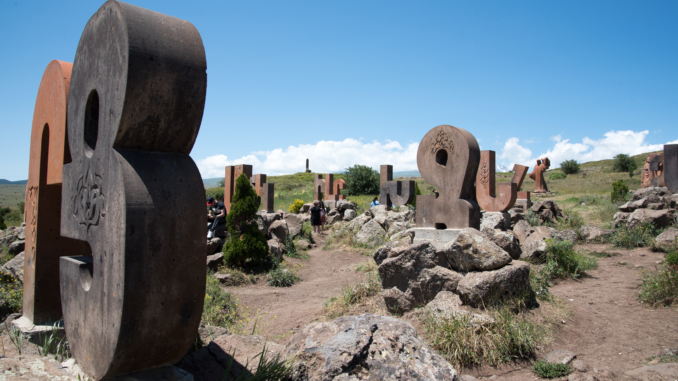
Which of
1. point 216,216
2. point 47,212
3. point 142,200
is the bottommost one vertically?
point 216,216

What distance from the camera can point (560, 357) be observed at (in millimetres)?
4125

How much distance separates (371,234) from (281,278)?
4.51 metres

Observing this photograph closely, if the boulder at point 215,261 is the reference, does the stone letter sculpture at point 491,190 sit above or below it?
above

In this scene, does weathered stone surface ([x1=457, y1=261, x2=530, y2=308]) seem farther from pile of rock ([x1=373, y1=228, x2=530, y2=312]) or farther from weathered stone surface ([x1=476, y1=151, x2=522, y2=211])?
weathered stone surface ([x1=476, y1=151, x2=522, y2=211])

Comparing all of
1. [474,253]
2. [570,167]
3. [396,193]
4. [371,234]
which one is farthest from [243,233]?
[570,167]

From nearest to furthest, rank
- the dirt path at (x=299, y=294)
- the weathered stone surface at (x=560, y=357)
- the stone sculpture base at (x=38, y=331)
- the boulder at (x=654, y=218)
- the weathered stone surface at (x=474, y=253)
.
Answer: the stone sculpture base at (x=38, y=331)
the weathered stone surface at (x=560, y=357)
the weathered stone surface at (x=474, y=253)
the dirt path at (x=299, y=294)
the boulder at (x=654, y=218)

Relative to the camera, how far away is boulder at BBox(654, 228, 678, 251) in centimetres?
872

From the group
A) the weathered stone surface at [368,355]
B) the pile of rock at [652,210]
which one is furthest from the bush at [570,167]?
the weathered stone surface at [368,355]

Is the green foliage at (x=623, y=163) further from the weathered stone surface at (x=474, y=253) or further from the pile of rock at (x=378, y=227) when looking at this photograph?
the weathered stone surface at (x=474, y=253)

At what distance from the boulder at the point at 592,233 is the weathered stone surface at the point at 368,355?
10218 mm

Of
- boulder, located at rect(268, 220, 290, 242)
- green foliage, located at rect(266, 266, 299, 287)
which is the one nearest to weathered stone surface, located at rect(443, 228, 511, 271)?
green foliage, located at rect(266, 266, 299, 287)

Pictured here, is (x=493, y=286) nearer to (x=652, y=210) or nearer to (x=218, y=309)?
(x=218, y=309)

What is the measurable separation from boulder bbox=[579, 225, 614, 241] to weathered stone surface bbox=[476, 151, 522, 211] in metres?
2.01

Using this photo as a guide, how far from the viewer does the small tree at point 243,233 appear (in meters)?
9.12
